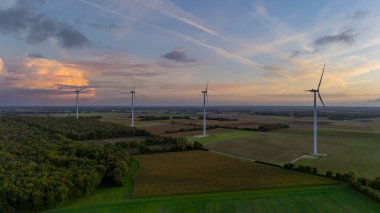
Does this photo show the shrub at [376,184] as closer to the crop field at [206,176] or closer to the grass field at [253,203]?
the grass field at [253,203]

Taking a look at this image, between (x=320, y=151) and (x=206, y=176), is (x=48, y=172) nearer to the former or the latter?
(x=206, y=176)

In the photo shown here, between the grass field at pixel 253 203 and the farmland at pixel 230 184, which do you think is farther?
the farmland at pixel 230 184

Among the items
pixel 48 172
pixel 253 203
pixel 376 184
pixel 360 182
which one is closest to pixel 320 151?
pixel 360 182

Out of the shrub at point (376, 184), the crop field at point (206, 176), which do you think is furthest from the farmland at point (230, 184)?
the shrub at point (376, 184)

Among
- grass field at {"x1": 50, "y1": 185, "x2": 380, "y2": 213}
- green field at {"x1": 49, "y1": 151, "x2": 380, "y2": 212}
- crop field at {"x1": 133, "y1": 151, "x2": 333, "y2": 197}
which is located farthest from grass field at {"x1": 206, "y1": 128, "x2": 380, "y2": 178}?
grass field at {"x1": 50, "y1": 185, "x2": 380, "y2": 213}

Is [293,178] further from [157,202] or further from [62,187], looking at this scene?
[62,187]

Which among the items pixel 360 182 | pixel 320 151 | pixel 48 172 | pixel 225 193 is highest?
pixel 48 172

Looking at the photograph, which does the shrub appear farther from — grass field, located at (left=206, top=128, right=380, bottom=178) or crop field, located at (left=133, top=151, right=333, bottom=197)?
grass field, located at (left=206, top=128, right=380, bottom=178)

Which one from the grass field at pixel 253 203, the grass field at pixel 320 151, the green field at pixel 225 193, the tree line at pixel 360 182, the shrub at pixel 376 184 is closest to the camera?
the grass field at pixel 253 203

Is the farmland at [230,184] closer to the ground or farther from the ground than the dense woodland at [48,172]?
closer to the ground

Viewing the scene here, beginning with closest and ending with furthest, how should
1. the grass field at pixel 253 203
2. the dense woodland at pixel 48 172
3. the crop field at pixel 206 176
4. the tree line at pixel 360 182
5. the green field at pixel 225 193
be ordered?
the grass field at pixel 253 203, the green field at pixel 225 193, the dense woodland at pixel 48 172, the tree line at pixel 360 182, the crop field at pixel 206 176
